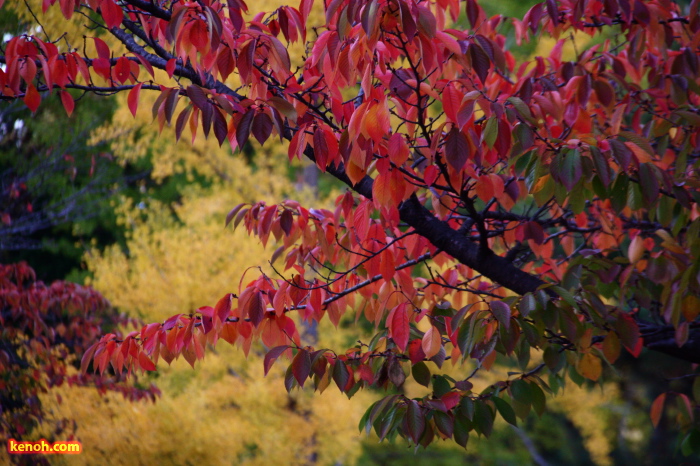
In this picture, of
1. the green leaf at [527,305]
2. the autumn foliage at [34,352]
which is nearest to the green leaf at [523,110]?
the green leaf at [527,305]

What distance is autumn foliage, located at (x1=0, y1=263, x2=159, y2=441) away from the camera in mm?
3611

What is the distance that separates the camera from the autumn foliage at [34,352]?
361 centimetres

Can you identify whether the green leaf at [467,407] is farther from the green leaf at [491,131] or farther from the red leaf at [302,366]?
the green leaf at [491,131]

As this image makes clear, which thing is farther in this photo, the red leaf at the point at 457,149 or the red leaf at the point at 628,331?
the red leaf at the point at 628,331

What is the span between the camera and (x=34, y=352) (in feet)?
12.3

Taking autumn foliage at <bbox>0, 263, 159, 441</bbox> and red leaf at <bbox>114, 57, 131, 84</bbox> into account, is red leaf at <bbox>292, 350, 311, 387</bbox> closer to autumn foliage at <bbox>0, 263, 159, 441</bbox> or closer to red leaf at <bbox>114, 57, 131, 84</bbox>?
red leaf at <bbox>114, 57, 131, 84</bbox>

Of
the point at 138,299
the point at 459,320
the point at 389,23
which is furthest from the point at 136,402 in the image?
the point at 389,23

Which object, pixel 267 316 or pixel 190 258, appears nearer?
pixel 267 316

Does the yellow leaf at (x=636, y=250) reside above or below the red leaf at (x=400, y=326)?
above

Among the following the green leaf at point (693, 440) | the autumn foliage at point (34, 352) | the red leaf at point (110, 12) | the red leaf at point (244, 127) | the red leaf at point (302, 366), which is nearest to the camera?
the red leaf at point (244, 127)

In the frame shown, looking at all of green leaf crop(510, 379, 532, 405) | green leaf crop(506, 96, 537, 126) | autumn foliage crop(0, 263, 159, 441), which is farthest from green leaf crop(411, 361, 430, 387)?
autumn foliage crop(0, 263, 159, 441)

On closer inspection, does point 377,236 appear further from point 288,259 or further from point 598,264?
point 598,264

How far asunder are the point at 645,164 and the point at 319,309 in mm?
1089

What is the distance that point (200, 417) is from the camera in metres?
4.27
